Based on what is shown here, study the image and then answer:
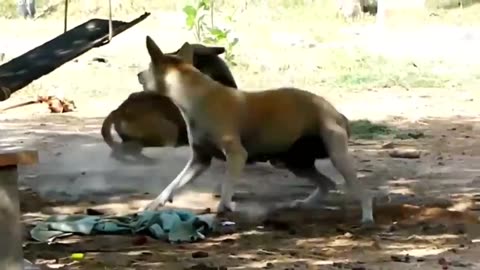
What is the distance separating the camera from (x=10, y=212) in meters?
3.98

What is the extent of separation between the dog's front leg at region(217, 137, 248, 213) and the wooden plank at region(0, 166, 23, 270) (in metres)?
2.34

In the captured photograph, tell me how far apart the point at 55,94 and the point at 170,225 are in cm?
822

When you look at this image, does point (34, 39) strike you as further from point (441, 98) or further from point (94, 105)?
point (441, 98)

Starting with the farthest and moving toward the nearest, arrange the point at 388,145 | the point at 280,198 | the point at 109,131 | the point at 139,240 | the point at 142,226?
the point at 388,145 < the point at 109,131 < the point at 280,198 < the point at 142,226 < the point at 139,240

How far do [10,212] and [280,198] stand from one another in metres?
3.23

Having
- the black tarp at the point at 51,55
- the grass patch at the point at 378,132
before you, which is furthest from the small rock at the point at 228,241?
the grass patch at the point at 378,132

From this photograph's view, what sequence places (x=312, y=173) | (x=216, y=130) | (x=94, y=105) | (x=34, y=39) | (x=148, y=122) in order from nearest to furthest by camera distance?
(x=216, y=130) < (x=312, y=173) < (x=148, y=122) < (x=94, y=105) < (x=34, y=39)

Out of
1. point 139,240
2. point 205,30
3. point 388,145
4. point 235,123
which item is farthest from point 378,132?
point 205,30

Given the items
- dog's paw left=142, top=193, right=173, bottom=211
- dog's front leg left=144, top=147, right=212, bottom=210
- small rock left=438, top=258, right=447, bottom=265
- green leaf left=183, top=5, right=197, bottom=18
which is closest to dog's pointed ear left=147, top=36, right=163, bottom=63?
dog's front leg left=144, top=147, right=212, bottom=210

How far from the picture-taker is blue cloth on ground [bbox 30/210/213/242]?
18.9ft

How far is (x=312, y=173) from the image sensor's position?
6.84m

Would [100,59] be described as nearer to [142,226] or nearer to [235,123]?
[235,123]

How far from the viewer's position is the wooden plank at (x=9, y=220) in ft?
13.0

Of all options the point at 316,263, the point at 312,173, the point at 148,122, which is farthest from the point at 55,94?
the point at 316,263
